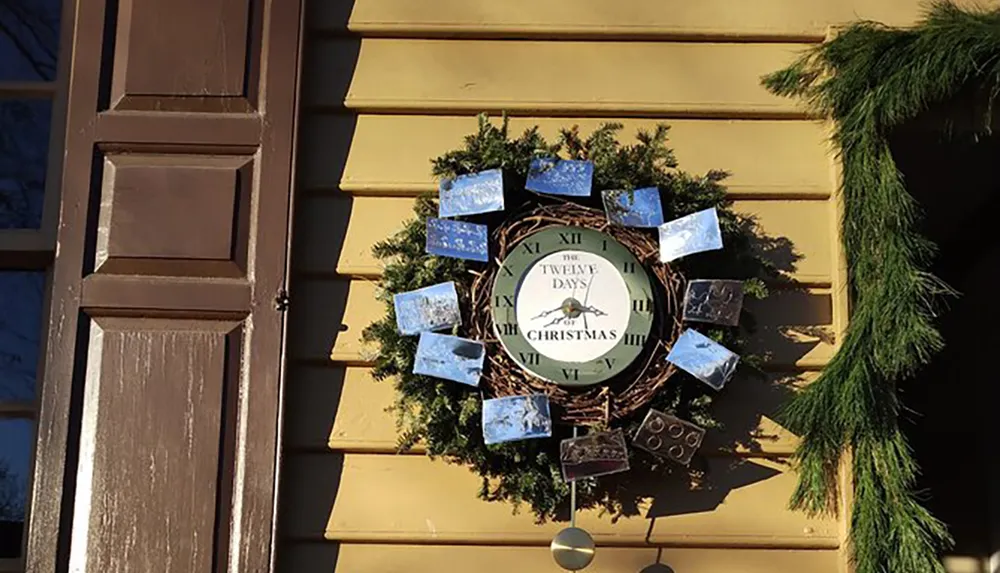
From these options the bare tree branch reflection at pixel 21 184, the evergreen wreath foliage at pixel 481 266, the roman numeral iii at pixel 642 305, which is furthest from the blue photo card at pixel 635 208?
the bare tree branch reflection at pixel 21 184

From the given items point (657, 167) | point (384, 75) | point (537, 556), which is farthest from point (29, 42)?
point (537, 556)

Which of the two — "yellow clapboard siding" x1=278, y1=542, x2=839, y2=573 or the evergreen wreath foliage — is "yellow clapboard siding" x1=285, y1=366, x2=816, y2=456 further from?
"yellow clapboard siding" x1=278, y1=542, x2=839, y2=573

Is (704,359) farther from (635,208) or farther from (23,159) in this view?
(23,159)

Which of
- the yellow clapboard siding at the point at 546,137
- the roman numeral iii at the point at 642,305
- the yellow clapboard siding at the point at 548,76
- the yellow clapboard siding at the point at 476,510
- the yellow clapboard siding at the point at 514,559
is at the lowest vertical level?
the yellow clapboard siding at the point at 514,559

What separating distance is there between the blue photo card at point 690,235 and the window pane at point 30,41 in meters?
1.45

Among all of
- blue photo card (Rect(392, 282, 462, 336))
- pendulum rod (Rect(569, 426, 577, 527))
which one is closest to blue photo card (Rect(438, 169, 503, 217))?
blue photo card (Rect(392, 282, 462, 336))

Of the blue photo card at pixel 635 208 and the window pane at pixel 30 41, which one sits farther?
the window pane at pixel 30 41

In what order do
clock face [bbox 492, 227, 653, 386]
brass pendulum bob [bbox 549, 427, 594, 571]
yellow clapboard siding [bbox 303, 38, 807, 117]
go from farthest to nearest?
1. yellow clapboard siding [bbox 303, 38, 807, 117]
2. clock face [bbox 492, 227, 653, 386]
3. brass pendulum bob [bbox 549, 427, 594, 571]

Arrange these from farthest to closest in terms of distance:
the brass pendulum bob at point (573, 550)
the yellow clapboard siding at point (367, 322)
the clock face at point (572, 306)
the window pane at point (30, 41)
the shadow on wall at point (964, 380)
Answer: the shadow on wall at point (964, 380)
the window pane at point (30, 41)
the yellow clapboard siding at point (367, 322)
the clock face at point (572, 306)
the brass pendulum bob at point (573, 550)

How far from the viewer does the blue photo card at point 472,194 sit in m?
2.50

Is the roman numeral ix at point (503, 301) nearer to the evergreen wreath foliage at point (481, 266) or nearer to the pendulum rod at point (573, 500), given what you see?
the evergreen wreath foliage at point (481, 266)

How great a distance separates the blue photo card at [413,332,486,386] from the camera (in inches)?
95.3

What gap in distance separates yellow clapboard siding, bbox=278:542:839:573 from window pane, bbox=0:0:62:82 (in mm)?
1269

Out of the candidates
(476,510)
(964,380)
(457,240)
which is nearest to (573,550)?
(476,510)
